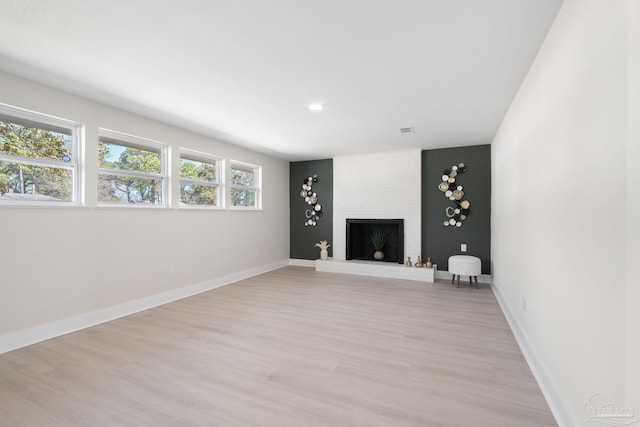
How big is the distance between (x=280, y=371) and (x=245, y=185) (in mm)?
4056

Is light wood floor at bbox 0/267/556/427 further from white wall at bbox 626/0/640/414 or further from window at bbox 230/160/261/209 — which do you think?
window at bbox 230/160/261/209

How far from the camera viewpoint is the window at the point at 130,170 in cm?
338

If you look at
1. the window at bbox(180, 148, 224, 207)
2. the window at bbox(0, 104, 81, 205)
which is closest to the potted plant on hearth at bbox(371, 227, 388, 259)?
the window at bbox(180, 148, 224, 207)

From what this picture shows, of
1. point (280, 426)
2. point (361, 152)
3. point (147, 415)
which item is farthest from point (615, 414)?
point (361, 152)

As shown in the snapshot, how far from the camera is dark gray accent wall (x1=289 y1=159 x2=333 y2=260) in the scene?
6480 millimetres

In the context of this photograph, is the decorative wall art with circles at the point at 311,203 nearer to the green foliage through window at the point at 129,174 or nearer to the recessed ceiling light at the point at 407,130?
the recessed ceiling light at the point at 407,130

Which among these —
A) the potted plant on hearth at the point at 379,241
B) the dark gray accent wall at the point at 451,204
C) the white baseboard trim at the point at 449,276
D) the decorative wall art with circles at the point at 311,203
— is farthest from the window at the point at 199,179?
the white baseboard trim at the point at 449,276

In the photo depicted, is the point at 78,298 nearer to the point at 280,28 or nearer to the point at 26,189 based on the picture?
the point at 26,189

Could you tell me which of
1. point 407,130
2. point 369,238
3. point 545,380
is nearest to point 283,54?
point 407,130

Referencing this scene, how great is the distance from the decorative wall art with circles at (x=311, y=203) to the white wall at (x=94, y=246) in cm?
199

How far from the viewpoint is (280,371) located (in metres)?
2.21

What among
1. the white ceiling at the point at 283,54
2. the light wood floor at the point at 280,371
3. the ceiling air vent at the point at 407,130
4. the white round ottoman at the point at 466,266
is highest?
the white ceiling at the point at 283,54

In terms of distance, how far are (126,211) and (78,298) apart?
3.46 feet

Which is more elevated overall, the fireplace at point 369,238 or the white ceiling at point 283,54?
the white ceiling at point 283,54
